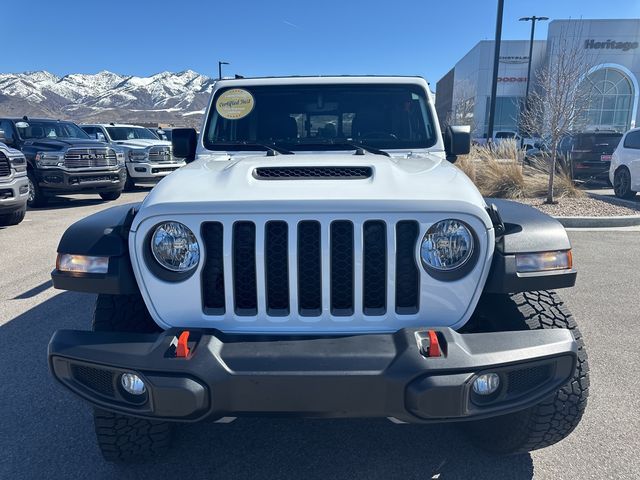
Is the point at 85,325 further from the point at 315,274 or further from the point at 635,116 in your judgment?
the point at 635,116

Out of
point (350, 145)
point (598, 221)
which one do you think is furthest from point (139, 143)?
point (350, 145)

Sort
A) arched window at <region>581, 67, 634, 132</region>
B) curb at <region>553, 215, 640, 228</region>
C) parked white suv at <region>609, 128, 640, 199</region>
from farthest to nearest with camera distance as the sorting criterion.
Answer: arched window at <region>581, 67, 634, 132</region> → parked white suv at <region>609, 128, 640, 199</region> → curb at <region>553, 215, 640, 228</region>

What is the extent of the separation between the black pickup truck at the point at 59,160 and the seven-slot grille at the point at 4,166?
2.72 metres

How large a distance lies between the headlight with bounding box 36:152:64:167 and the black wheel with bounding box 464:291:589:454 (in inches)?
412

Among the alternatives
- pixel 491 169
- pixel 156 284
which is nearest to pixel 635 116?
pixel 491 169

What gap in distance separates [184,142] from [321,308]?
2101 millimetres

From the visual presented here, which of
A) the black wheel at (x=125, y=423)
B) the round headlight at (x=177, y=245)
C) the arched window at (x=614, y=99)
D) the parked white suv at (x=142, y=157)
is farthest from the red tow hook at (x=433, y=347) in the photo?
the arched window at (x=614, y=99)

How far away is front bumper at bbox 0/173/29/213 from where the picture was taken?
7.70 metres

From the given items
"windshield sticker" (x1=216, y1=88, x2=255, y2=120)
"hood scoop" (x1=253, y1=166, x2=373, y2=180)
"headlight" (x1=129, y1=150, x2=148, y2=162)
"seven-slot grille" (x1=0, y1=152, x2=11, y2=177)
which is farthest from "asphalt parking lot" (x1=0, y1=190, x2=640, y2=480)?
"headlight" (x1=129, y1=150, x2=148, y2=162)

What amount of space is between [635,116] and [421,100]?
4090cm

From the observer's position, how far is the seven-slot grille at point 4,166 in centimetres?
770

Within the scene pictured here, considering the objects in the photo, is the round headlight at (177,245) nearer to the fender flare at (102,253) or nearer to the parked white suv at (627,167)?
the fender flare at (102,253)

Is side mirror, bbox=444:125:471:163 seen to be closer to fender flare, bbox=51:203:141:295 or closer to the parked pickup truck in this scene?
fender flare, bbox=51:203:141:295

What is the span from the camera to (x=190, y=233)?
1995 mm
